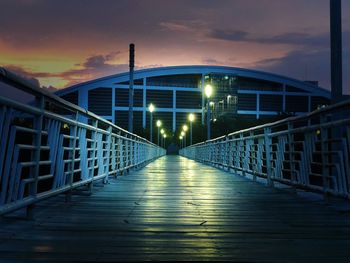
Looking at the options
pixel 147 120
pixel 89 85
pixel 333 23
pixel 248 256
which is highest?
pixel 89 85

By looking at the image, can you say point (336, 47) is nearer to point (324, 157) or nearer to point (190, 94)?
point (324, 157)

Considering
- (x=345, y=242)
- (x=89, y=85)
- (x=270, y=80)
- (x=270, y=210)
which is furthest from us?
(x=270, y=80)

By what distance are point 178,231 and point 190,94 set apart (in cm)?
10710

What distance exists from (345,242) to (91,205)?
3454 millimetres

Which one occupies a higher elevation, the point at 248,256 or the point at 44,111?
the point at 44,111

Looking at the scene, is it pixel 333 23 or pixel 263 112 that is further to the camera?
pixel 263 112

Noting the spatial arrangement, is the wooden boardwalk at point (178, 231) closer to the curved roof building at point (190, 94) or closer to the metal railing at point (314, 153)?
the metal railing at point (314, 153)

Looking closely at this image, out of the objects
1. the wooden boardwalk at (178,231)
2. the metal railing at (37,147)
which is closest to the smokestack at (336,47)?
the wooden boardwalk at (178,231)

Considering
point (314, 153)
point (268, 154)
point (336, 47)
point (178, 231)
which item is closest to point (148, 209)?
point (178, 231)

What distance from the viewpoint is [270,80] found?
4523 inches

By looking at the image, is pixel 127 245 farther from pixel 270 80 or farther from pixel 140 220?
pixel 270 80

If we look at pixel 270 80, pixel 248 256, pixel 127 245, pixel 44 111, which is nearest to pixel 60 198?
pixel 44 111

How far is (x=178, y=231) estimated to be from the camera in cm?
468

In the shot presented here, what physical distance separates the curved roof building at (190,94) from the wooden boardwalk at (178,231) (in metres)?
95.8
